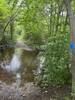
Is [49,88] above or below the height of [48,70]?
below

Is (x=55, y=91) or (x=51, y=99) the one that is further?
(x=55, y=91)

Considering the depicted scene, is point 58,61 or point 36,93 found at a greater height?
point 58,61

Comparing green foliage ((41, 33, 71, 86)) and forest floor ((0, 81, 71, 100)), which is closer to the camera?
forest floor ((0, 81, 71, 100))

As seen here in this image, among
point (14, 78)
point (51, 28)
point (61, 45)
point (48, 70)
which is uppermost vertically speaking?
point (51, 28)

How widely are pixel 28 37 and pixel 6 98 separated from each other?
23279mm

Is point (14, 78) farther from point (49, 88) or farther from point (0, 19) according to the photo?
point (0, 19)

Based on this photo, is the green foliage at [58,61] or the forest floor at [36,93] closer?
the forest floor at [36,93]

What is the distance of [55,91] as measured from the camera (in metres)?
6.60

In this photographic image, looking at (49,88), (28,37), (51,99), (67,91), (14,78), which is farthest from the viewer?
(28,37)

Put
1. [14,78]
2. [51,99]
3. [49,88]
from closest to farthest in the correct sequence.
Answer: [51,99], [49,88], [14,78]

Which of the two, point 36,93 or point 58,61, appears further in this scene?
point 58,61

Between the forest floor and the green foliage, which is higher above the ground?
the green foliage

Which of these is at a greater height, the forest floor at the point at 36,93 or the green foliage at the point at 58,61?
the green foliage at the point at 58,61

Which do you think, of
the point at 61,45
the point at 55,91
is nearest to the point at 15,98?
the point at 55,91
